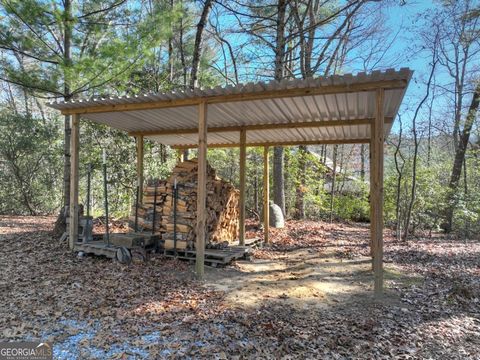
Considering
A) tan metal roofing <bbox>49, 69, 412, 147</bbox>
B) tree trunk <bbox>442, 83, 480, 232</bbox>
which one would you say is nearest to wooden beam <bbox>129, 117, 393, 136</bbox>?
tan metal roofing <bbox>49, 69, 412, 147</bbox>

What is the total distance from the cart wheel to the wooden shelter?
1.28 meters

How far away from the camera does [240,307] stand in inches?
161

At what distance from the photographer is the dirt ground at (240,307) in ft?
10.2

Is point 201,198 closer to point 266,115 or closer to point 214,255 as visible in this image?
point 214,255

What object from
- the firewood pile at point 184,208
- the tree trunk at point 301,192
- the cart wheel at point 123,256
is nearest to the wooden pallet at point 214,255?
the firewood pile at point 184,208

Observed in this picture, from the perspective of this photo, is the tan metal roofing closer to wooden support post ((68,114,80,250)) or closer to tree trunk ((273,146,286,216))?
wooden support post ((68,114,80,250))

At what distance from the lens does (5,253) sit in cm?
605

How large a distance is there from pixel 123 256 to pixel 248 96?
3.55 metres

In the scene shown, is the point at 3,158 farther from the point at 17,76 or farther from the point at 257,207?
the point at 257,207

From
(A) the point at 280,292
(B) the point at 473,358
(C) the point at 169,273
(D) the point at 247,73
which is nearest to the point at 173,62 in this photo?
(D) the point at 247,73

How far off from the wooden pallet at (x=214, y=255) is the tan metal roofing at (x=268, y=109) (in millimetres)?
2697

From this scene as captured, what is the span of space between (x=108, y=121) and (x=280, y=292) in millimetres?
5113

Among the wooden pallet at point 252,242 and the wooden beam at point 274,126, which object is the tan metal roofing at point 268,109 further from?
the wooden pallet at point 252,242

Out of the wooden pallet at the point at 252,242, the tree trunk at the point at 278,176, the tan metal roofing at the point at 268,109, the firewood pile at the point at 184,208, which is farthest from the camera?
the tree trunk at the point at 278,176
